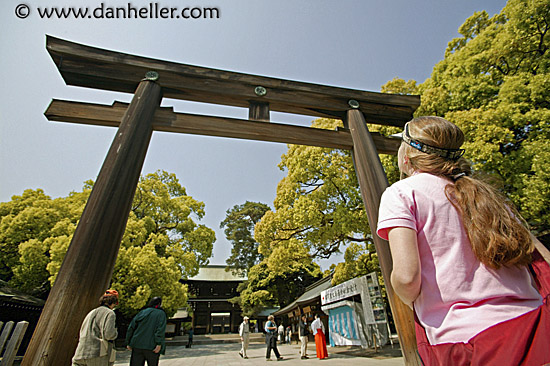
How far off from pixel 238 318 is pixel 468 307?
33.0m

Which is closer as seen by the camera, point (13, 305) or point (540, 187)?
point (540, 187)

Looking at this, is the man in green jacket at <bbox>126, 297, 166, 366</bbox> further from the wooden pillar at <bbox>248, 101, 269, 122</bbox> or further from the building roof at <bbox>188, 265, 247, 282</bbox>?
the building roof at <bbox>188, 265, 247, 282</bbox>

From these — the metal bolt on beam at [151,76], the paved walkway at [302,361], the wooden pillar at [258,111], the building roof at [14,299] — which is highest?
the metal bolt on beam at [151,76]

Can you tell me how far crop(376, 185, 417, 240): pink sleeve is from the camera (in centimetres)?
91

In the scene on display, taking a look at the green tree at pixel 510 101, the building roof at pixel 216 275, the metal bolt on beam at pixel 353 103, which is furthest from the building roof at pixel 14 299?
the building roof at pixel 216 275

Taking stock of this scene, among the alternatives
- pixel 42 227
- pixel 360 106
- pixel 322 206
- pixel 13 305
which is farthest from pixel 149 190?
pixel 360 106

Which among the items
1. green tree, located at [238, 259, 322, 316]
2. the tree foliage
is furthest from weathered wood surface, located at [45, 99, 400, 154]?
green tree, located at [238, 259, 322, 316]

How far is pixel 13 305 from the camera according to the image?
10852 mm

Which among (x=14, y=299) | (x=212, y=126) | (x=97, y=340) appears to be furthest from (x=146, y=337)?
(x=14, y=299)

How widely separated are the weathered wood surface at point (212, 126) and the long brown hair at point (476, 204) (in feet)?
9.22

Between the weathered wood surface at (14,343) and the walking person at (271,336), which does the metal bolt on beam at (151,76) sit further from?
the walking person at (271,336)

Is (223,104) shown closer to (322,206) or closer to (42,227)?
(322,206)

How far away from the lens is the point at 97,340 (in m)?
3.10

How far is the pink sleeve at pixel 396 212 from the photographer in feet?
2.99
